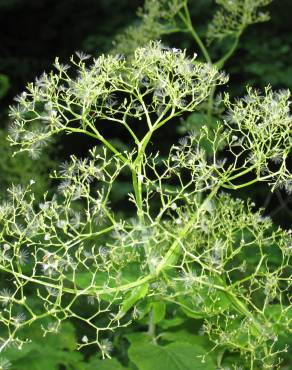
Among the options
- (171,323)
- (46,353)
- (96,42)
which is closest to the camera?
(171,323)

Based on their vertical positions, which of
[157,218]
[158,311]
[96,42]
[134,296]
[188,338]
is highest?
[157,218]

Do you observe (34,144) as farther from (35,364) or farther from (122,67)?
(35,364)

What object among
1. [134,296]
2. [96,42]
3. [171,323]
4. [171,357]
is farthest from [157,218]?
[96,42]

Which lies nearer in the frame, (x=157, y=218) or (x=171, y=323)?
(x=157, y=218)

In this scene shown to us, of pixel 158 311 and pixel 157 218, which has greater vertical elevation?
pixel 157 218

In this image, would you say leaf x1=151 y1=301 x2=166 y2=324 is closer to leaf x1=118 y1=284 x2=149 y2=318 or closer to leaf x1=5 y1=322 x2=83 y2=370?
leaf x1=118 y1=284 x2=149 y2=318

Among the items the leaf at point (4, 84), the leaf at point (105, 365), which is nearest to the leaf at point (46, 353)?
the leaf at point (105, 365)

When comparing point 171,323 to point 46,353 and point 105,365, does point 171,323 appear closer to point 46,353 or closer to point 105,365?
point 105,365
